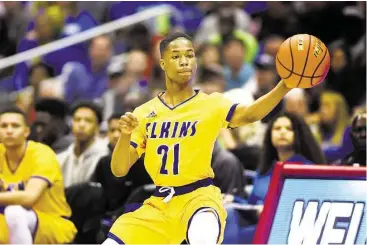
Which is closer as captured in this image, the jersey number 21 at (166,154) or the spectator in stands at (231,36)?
the jersey number 21 at (166,154)

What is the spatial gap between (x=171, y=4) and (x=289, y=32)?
5.72 feet

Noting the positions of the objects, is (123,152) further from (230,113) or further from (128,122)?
(230,113)

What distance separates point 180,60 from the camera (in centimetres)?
701

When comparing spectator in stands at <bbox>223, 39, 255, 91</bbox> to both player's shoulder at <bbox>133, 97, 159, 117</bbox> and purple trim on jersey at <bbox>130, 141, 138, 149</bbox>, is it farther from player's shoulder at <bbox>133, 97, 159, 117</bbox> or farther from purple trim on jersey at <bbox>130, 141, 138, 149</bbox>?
purple trim on jersey at <bbox>130, 141, 138, 149</bbox>

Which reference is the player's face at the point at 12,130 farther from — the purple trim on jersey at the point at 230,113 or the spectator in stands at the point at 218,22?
the spectator in stands at the point at 218,22

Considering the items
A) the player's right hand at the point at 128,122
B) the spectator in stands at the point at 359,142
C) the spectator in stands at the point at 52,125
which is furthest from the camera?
the spectator in stands at the point at 52,125

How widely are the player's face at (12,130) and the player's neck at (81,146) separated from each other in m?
1.08

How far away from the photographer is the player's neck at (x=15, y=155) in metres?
8.71

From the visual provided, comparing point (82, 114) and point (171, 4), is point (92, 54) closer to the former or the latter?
point (171, 4)

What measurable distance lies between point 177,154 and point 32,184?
1.89 metres

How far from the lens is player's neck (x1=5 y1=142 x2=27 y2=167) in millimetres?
8711

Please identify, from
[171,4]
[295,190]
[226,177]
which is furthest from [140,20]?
[295,190]

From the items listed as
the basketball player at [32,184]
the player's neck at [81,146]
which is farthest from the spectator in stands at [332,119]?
the basketball player at [32,184]

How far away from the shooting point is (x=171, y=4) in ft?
47.4
